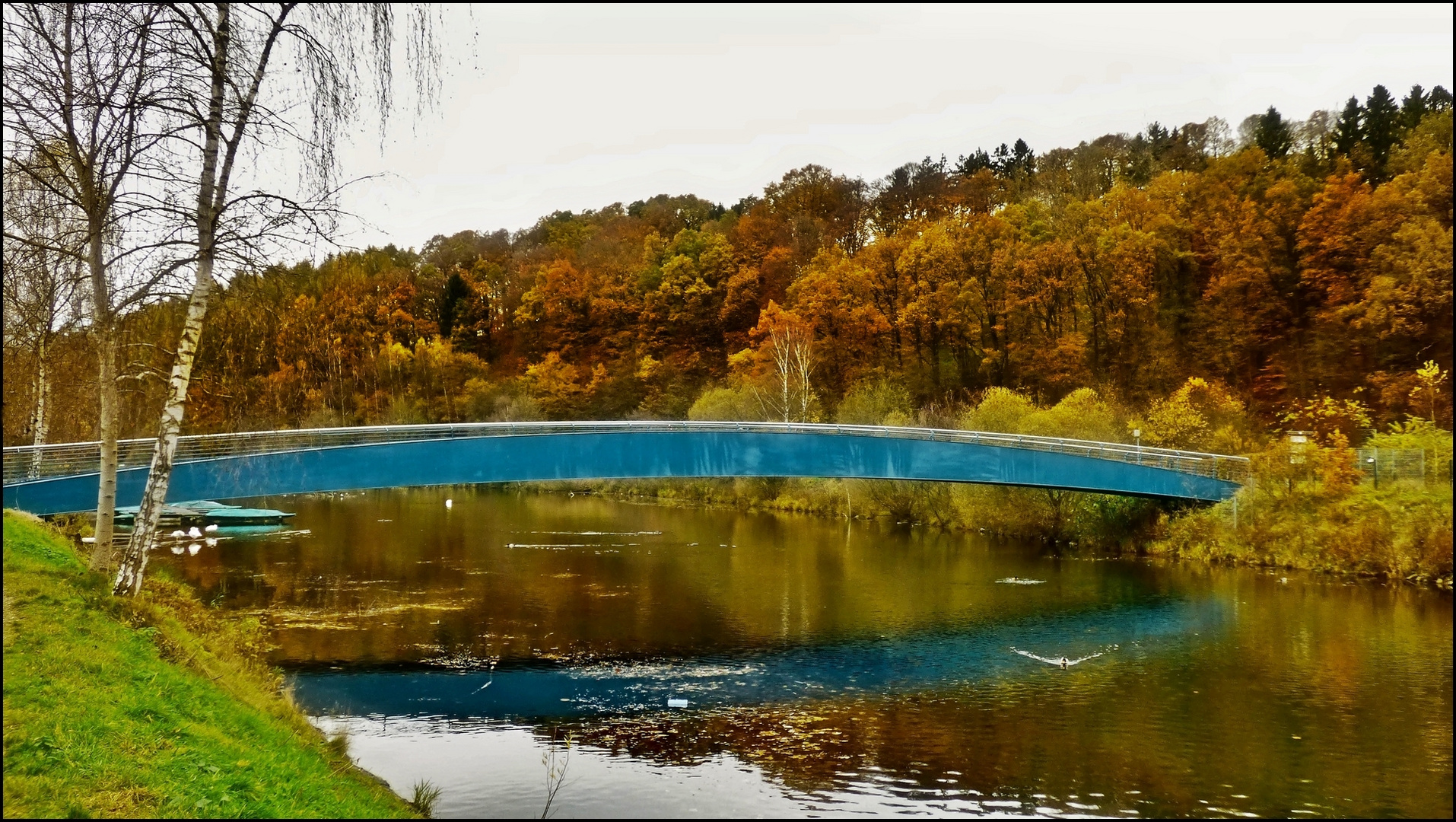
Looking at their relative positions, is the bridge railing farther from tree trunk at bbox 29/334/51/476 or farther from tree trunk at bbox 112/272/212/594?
tree trunk at bbox 112/272/212/594

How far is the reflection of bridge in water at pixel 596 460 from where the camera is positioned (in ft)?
68.9

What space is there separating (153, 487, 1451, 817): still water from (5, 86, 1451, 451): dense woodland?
6529 mm

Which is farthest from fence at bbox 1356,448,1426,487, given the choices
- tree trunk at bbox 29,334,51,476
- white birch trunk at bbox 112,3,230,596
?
tree trunk at bbox 29,334,51,476

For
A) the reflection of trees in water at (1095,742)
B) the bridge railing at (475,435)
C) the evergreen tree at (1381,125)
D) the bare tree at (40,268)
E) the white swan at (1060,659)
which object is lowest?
the reflection of trees in water at (1095,742)

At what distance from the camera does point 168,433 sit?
13.6m

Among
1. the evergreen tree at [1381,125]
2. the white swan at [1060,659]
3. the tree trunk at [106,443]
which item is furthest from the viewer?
the evergreen tree at [1381,125]

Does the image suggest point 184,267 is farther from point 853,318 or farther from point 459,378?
point 459,378

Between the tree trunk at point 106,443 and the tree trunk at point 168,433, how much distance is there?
82cm

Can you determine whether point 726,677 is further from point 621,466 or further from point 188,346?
point 188,346

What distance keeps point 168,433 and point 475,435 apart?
1235 centimetres

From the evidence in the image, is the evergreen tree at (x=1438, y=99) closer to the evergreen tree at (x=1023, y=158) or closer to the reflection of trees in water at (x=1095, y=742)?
the evergreen tree at (x=1023, y=158)

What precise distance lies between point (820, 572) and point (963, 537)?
11.1 metres

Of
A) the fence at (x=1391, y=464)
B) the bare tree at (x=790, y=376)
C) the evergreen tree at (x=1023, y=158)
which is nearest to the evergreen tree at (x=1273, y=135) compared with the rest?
the evergreen tree at (x=1023, y=158)

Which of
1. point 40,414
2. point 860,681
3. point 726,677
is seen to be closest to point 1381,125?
point 860,681
